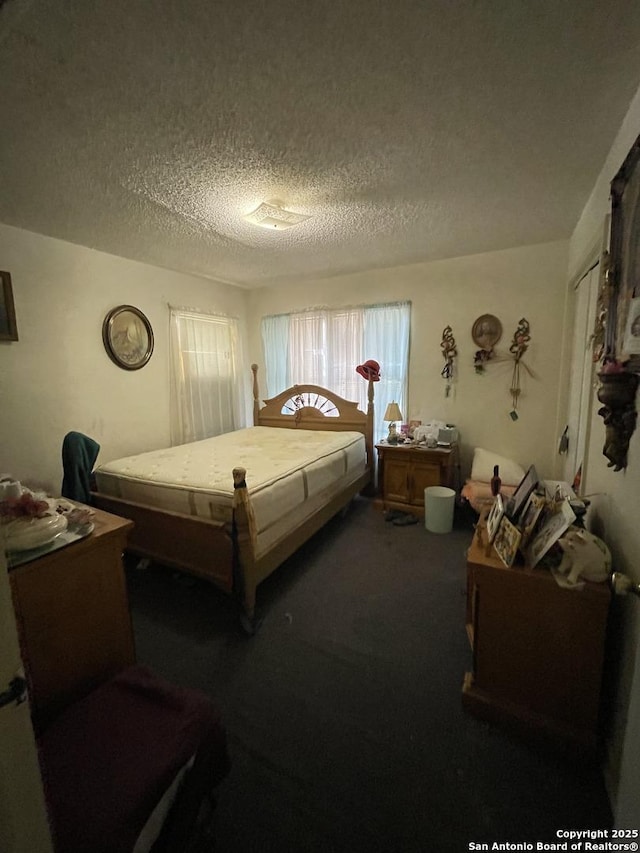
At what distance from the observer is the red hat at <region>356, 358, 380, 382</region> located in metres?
3.70

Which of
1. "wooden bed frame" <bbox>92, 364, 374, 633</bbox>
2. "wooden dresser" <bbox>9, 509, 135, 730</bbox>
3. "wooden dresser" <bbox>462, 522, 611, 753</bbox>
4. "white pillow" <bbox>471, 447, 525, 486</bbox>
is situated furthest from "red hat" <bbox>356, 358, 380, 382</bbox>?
"wooden dresser" <bbox>9, 509, 135, 730</bbox>

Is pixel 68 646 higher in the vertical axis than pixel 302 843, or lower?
higher

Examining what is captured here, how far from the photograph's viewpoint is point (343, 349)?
4062 millimetres

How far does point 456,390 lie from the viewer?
3.54 meters

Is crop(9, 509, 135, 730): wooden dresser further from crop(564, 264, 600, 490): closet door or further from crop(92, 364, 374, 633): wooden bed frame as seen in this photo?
crop(564, 264, 600, 490): closet door

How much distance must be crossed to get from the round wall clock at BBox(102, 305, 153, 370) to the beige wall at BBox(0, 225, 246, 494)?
2.5 inches

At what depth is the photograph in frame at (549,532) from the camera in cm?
122

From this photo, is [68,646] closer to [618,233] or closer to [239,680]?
[239,680]

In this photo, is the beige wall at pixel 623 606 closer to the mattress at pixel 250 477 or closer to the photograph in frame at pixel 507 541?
the photograph in frame at pixel 507 541

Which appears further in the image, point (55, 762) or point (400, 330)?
point (400, 330)

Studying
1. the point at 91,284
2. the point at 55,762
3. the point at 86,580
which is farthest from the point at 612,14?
the point at 91,284

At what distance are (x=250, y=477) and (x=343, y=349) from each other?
232 centimetres

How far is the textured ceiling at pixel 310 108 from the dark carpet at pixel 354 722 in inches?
98.2

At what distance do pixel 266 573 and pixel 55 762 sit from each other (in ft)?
4.12
